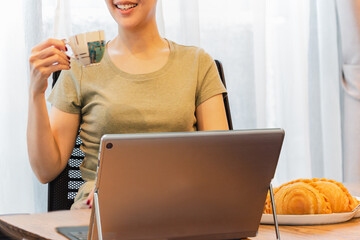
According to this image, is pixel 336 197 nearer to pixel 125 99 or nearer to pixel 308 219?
pixel 308 219

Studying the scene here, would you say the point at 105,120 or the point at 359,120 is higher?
the point at 105,120

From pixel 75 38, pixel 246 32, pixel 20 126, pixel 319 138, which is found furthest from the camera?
pixel 319 138

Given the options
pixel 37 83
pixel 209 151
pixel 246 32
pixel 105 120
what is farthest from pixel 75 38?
pixel 246 32

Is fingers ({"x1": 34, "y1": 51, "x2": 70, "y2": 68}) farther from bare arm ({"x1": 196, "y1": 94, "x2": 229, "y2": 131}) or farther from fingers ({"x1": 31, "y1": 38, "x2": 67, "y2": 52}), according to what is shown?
bare arm ({"x1": 196, "y1": 94, "x2": 229, "y2": 131})

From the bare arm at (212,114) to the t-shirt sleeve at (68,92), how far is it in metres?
0.32

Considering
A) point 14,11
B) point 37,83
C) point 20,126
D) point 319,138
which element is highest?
point 14,11

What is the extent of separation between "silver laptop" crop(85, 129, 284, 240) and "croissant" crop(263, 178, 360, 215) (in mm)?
122

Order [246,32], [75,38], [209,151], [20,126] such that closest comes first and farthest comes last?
[209,151]
[75,38]
[20,126]
[246,32]

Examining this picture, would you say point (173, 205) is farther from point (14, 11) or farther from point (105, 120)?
point (14, 11)

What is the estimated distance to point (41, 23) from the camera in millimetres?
2117

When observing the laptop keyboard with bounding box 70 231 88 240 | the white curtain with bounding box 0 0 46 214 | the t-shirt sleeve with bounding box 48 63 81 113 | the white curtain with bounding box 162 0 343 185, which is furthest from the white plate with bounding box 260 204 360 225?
the white curtain with bounding box 162 0 343 185

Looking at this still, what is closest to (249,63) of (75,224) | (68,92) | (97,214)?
(68,92)

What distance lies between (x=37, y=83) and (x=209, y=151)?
618 mm

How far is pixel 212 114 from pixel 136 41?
0.92 feet
